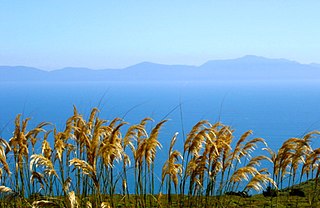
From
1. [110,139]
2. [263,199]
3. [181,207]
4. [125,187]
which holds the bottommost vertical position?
[263,199]

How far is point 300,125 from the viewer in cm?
13512

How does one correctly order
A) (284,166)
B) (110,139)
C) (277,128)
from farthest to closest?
(277,128), (284,166), (110,139)

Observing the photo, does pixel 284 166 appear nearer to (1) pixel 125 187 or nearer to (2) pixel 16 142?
(1) pixel 125 187

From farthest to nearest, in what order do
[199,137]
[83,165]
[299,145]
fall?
[299,145] → [199,137] → [83,165]

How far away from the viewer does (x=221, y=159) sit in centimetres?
545

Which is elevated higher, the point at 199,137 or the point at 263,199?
the point at 199,137

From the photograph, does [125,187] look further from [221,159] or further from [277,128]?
[277,128]

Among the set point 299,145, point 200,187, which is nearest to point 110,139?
point 200,187

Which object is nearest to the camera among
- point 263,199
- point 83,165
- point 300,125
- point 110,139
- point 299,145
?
point 83,165

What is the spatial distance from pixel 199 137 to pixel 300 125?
451ft

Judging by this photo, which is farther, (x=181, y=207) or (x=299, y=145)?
(x=181, y=207)

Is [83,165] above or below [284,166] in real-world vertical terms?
above

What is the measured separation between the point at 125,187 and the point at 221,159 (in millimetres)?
1259

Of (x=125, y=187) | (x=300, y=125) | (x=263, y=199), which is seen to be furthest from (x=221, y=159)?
(x=300, y=125)
